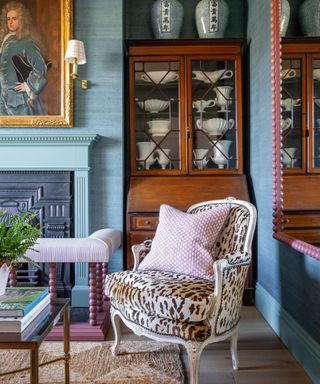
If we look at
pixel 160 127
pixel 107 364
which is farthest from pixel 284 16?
pixel 107 364

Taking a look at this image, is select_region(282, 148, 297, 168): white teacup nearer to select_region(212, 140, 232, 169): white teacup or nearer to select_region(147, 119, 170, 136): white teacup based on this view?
select_region(212, 140, 232, 169): white teacup

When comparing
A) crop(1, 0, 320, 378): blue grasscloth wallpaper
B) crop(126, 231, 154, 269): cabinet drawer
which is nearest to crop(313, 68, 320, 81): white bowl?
crop(1, 0, 320, 378): blue grasscloth wallpaper

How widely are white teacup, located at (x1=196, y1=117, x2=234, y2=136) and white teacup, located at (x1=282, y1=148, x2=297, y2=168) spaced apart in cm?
89

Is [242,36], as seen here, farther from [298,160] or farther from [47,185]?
[47,185]

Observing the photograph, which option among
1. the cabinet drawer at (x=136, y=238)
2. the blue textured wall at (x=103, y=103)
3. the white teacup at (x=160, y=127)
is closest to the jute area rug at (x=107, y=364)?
the cabinet drawer at (x=136, y=238)

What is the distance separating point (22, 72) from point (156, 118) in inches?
44.7

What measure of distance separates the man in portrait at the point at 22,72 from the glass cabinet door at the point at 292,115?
1857mm

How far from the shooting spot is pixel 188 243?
217cm

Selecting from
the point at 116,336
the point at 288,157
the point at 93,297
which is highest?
the point at 288,157

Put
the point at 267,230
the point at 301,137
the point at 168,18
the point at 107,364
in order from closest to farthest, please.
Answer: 1. the point at 107,364
2. the point at 301,137
3. the point at 267,230
4. the point at 168,18

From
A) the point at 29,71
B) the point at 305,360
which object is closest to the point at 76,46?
the point at 29,71

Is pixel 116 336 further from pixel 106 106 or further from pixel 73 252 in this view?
pixel 106 106

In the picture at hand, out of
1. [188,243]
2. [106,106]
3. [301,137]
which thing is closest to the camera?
[188,243]

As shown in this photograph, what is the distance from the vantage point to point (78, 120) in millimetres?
3223
